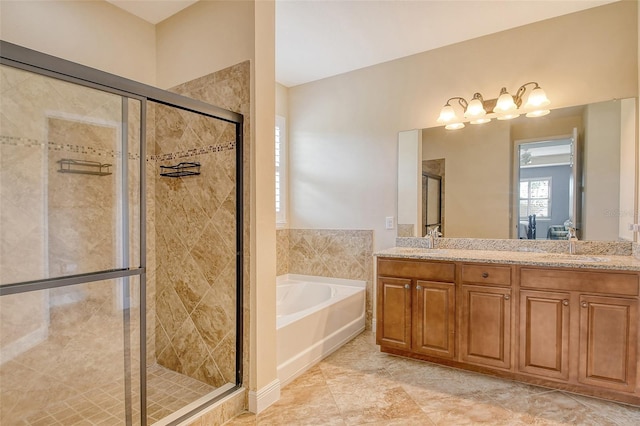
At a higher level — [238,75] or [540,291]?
[238,75]

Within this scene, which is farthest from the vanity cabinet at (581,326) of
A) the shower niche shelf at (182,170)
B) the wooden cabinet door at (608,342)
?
the shower niche shelf at (182,170)

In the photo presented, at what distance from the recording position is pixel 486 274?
2.39 m

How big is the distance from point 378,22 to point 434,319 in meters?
2.31

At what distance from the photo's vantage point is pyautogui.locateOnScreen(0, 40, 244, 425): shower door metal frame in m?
1.31

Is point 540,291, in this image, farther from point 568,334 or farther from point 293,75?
point 293,75

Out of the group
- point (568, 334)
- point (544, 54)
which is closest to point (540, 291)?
point (568, 334)

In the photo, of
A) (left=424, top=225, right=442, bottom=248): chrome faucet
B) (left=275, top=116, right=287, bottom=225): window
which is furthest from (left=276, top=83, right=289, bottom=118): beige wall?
(left=424, top=225, right=442, bottom=248): chrome faucet

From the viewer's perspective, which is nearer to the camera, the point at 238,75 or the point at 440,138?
the point at 238,75

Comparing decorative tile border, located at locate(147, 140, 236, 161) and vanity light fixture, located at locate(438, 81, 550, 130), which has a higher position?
vanity light fixture, located at locate(438, 81, 550, 130)

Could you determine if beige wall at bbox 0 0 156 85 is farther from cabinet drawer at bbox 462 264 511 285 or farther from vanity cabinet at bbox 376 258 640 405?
cabinet drawer at bbox 462 264 511 285

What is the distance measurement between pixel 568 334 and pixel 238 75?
8.57 feet

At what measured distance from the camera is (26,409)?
192 cm

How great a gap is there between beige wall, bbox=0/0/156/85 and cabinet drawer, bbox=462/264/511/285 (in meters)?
2.78

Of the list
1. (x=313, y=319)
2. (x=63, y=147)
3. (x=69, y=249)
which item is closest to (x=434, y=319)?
(x=313, y=319)
